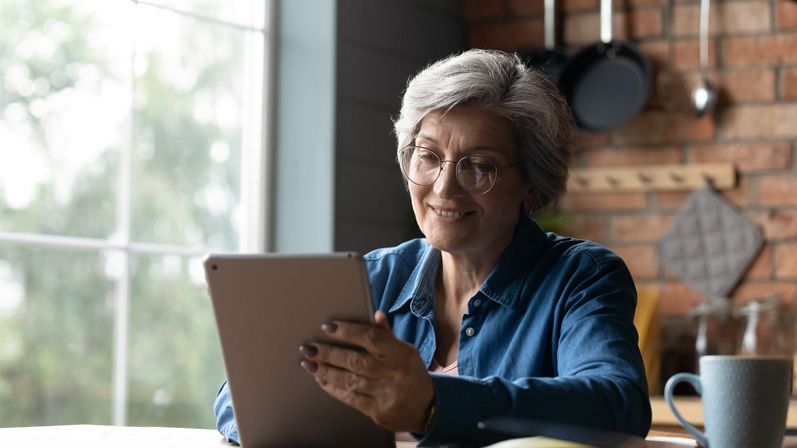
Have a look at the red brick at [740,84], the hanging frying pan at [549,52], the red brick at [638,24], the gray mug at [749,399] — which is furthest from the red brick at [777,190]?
the gray mug at [749,399]

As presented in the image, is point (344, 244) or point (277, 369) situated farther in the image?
point (344, 244)

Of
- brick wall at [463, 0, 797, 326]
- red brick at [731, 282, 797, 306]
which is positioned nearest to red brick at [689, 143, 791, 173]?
brick wall at [463, 0, 797, 326]

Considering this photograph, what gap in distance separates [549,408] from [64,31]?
1.94 metres

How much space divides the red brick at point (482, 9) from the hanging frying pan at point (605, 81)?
1.27 feet

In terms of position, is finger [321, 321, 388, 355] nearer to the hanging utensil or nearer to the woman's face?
the woman's face

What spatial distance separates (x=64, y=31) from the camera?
284 cm

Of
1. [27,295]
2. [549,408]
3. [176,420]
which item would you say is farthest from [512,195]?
[176,420]

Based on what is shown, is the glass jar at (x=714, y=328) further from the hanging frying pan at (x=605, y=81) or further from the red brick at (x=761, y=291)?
the hanging frying pan at (x=605, y=81)

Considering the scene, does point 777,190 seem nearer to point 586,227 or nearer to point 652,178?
point 652,178

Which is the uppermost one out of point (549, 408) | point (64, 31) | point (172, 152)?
point (64, 31)

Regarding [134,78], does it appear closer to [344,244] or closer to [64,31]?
[64,31]

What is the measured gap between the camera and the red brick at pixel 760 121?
11.2ft

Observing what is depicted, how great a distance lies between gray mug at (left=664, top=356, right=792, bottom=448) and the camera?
1374 millimetres

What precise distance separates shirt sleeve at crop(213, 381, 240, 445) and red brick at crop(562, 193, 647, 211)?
220cm
